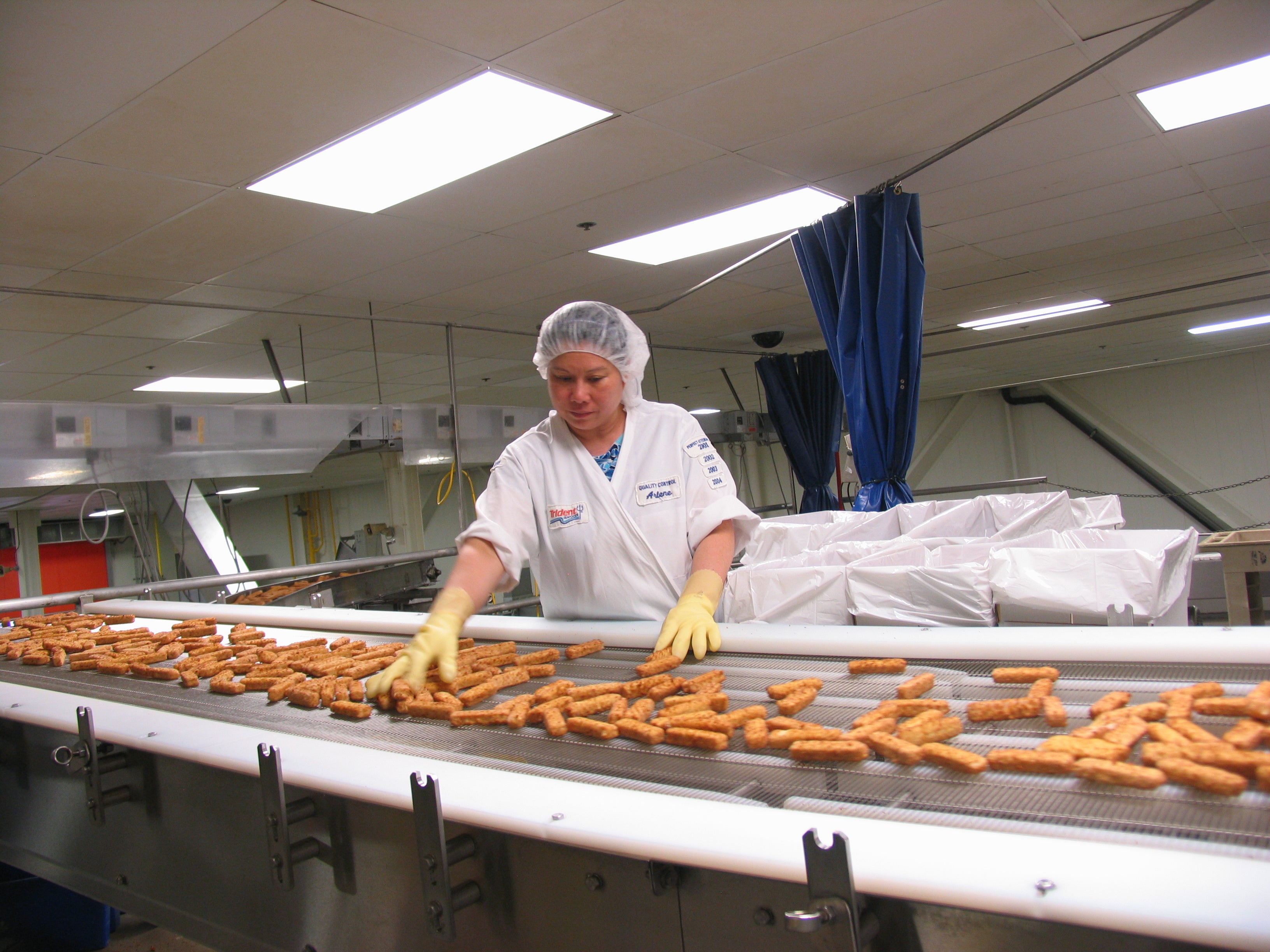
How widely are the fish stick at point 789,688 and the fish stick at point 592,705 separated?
24 centimetres

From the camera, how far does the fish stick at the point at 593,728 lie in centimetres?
122

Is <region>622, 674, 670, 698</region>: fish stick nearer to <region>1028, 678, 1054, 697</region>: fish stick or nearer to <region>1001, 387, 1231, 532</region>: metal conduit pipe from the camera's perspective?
<region>1028, 678, 1054, 697</region>: fish stick

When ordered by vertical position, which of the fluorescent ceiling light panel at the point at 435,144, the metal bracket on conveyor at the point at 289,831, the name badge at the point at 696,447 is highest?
the fluorescent ceiling light panel at the point at 435,144

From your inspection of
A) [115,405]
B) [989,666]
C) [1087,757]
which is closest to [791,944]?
[1087,757]

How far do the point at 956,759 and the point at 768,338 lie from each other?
6.67 meters

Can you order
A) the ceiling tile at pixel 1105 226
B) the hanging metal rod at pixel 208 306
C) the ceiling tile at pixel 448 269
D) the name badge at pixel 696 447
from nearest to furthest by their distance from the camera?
the name badge at pixel 696 447
the hanging metal rod at pixel 208 306
the ceiling tile at pixel 448 269
the ceiling tile at pixel 1105 226

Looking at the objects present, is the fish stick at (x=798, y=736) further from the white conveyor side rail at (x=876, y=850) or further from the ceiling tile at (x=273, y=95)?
the ceiling tile at (x=273, y=95)

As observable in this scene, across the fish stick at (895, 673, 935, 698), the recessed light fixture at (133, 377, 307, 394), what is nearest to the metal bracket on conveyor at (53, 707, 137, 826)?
the fish stick at (895, 673, 935, 698)

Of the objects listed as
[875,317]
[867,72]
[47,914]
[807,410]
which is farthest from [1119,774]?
[807,410]

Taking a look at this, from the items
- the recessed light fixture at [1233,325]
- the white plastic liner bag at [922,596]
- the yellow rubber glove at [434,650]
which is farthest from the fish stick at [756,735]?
the recessed light fixture at [1233,325]

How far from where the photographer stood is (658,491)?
2154 mm

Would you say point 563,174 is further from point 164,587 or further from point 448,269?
point 164,587

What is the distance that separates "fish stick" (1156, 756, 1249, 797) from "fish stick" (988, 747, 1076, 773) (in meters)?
0.09

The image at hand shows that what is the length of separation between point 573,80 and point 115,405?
2900 mm
